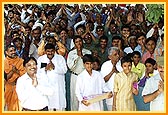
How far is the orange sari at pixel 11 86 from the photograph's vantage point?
6914mm

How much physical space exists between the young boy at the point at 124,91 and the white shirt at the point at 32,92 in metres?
0.91

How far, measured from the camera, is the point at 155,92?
6828 millimetres

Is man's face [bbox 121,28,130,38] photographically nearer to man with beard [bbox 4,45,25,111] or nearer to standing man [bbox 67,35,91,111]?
standing man [bbox 67,35,91,111]

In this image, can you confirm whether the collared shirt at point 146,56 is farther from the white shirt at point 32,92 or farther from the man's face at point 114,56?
the white shirt at point 32,92

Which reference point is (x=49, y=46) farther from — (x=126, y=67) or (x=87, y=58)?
(x=126, y=67)

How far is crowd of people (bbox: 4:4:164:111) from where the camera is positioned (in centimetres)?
686

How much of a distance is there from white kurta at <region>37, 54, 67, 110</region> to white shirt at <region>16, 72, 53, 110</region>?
0.10 meters

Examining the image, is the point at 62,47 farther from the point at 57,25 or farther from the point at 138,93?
the point at 138,93

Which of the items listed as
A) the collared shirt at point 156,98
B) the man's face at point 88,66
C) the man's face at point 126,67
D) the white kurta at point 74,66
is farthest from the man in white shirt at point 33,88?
the collared shirt at point 156,98

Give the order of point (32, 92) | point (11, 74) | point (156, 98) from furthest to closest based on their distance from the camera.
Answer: point (11, 74), point (156, 98), point (32, 92)

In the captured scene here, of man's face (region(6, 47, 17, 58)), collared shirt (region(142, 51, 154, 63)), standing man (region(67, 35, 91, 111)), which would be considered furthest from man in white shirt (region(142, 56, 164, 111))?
man's face (region(6, 47, 17, 58))

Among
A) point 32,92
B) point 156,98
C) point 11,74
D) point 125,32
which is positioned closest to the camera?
point 32,92

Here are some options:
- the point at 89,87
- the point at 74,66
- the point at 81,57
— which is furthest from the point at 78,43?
the point at 89,87

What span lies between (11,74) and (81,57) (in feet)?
3.28
